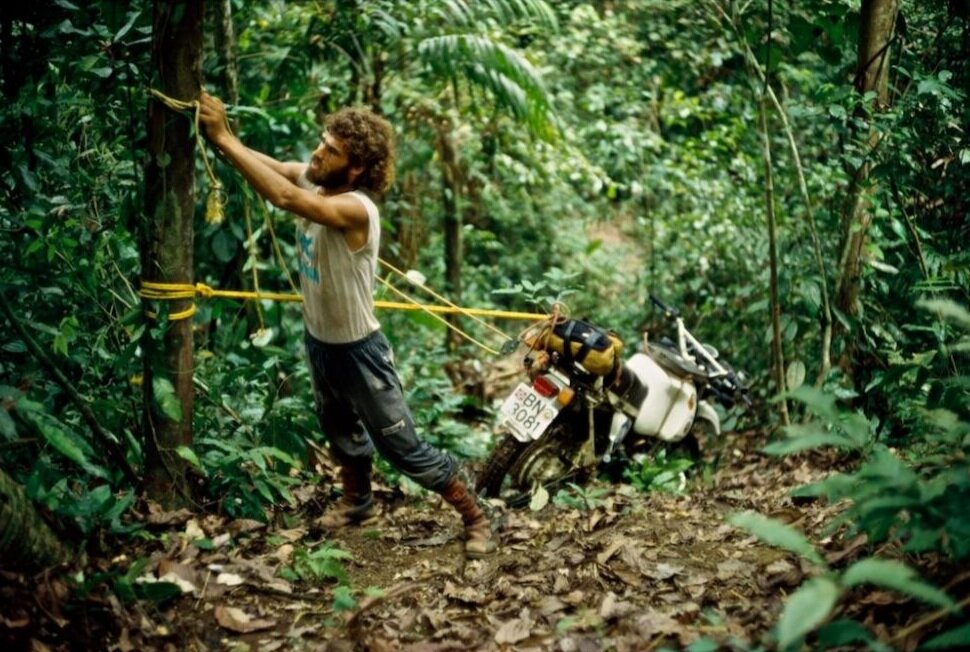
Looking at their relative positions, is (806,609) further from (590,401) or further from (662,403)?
(662,403)

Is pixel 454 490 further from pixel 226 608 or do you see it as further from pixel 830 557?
pixel 830 557

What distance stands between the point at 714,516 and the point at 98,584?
2.88m

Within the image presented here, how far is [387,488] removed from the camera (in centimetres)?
502

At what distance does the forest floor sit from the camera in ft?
8.83

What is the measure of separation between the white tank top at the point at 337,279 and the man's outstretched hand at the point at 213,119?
566mm

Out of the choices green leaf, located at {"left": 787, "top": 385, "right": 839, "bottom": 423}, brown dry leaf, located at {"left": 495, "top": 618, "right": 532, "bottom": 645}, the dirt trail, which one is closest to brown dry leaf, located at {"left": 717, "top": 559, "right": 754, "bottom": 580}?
the dirt trail

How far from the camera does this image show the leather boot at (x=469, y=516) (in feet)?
13.3

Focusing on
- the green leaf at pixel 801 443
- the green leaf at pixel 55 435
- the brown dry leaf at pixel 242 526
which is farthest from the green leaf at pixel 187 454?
the green leaf at pixel 801 443

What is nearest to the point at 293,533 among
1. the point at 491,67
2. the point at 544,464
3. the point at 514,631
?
the point at 514,631

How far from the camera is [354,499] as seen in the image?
438 centimetres

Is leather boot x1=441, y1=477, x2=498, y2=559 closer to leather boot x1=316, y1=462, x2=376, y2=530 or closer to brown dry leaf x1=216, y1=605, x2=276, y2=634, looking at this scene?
leather boot x1=316, y1=462, x2=376, y2=530

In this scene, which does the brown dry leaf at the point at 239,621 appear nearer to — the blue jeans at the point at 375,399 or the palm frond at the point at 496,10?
the blue jeans at the point at 375,399

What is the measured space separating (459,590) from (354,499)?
1.02 m

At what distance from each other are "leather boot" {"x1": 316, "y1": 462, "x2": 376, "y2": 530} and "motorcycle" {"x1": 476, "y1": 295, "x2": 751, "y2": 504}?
0.88 metres
